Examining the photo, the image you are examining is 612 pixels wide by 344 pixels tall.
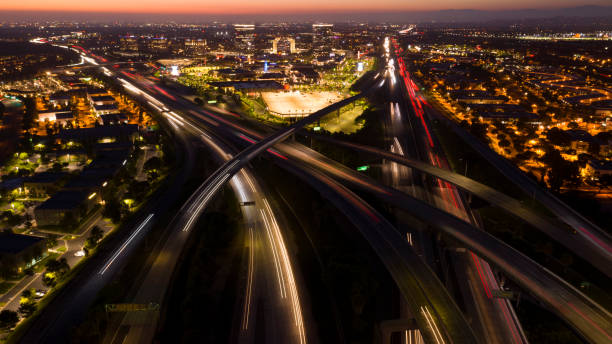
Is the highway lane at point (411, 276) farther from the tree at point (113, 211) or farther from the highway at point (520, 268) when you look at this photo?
the tree at point (113, 211)

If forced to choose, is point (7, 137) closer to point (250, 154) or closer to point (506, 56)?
point (250, 154)

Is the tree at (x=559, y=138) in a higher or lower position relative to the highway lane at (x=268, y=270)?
higher

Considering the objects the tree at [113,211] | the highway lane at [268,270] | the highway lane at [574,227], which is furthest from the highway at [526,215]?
the tree at [113,211]

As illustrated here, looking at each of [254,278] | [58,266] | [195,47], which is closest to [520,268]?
[254,278]

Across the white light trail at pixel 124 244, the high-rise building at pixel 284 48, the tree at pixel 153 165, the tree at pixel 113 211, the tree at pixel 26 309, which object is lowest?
the tree at pixel 26 309

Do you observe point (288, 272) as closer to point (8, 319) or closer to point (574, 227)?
point (8, 319)

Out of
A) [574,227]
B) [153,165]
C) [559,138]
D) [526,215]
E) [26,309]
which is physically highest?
[559,138]

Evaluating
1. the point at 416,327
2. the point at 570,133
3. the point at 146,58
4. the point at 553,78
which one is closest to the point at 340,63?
the point at 553,78
